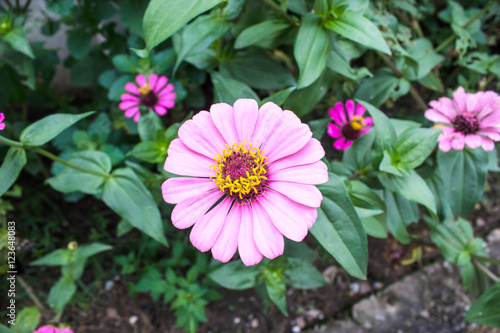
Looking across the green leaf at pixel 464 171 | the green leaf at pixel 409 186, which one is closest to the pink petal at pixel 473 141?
the green leaf at pixel 464 171

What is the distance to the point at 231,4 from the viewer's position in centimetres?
125

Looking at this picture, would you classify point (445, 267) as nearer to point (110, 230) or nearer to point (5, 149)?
point (110, 230)

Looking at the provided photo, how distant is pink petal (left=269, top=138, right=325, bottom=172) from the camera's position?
2.82ft

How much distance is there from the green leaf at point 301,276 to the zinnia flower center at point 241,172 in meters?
0.57

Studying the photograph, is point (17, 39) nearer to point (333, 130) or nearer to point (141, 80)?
point (141, 80)

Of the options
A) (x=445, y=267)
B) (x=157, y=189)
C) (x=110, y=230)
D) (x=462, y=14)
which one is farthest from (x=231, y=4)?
(x=445, y=267)

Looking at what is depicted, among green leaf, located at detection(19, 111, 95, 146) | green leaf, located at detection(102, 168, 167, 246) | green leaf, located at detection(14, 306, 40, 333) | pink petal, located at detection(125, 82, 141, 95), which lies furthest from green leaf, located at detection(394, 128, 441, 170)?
green leaf, located at detection(14, 306, 40, 333)

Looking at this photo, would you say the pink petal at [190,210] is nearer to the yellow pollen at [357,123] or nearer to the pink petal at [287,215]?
the pink petal at [287,215]

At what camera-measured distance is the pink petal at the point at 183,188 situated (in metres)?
0.89

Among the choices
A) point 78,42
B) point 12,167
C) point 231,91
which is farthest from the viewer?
point 78,42

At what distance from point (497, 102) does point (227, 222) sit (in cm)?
97

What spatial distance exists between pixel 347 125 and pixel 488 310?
825mm

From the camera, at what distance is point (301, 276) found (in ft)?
4.65

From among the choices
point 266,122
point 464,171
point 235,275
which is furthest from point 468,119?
point 235,275
